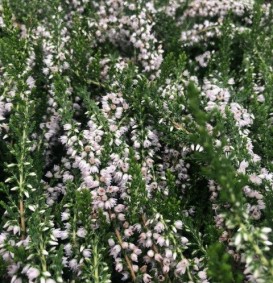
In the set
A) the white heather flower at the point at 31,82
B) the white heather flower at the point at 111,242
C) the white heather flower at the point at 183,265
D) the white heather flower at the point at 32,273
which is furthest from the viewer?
the white heather flower at the point at 31,82

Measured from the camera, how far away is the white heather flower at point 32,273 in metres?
2.16

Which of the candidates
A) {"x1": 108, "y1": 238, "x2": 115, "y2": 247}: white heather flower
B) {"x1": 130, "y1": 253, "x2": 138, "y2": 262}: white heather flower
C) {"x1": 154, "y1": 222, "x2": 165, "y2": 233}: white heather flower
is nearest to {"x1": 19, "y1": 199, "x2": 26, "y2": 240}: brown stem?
{"x1": 108, "y1": 238, "x2": 115, "y2": 247}: white heather flower

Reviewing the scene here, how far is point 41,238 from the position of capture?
2.33 meters

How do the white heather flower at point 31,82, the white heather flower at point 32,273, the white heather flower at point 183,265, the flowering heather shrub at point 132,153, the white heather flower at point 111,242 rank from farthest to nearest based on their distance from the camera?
the white heather flower at point 31,82
the white heather flower at point 111,242
the white heather flower at point 183,265
the flowering heather shrub at point 132,153
the white heather flower at point 32,273

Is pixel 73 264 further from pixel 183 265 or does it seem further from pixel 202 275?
pixel 202 275

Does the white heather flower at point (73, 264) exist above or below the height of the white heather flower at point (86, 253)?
below

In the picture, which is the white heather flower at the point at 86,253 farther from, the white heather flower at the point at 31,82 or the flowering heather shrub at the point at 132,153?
the white heather flower at the point at 31,82

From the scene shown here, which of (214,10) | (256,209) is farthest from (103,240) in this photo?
(214,10)

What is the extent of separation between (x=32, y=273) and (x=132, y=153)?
0.90m

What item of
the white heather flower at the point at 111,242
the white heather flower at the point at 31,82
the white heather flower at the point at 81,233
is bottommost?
the white heather flower at the point at 111,242

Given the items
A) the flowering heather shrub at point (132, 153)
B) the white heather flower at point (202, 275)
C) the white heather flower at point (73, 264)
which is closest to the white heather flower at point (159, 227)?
the flowering heather shrub at point (132, 153)

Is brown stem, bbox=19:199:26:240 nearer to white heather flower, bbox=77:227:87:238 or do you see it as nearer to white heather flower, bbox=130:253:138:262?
white heather flower, bbox=77:227:87:238

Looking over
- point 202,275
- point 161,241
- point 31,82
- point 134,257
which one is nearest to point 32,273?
point 134,257

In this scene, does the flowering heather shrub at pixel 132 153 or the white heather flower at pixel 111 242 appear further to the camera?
the white heather flower at pixel 111 242
